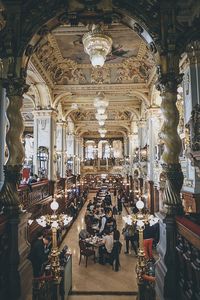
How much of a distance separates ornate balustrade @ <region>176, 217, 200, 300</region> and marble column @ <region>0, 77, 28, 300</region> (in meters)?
2.26

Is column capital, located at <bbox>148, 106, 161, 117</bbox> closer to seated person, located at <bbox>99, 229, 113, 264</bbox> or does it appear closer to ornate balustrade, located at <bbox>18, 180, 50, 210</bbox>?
ornate balustrade, located at <bbox>18, 180, 50, 210</bbox>

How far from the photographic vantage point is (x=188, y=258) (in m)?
2.93

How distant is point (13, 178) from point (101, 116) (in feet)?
30.8

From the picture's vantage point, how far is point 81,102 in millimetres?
15344

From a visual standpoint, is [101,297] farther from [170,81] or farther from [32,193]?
[170,81]

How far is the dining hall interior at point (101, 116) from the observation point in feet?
12.1

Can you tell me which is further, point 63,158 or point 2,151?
point 63,158

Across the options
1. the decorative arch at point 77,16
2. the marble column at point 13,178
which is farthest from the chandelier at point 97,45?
the marble column at point 13,178

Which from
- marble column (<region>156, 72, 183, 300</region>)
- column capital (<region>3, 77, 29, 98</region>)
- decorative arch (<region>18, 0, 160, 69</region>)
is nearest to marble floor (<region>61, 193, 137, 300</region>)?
marble column (<region>156, 72, 183, 300</region>)

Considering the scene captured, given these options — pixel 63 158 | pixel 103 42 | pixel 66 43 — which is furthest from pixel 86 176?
pixel 103 42

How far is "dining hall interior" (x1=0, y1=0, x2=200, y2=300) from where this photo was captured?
12.1 ft

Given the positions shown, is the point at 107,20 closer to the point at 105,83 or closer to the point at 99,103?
the point at 99,103

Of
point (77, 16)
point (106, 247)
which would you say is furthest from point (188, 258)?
point (106, 247)

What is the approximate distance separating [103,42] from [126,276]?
6.36 metres
